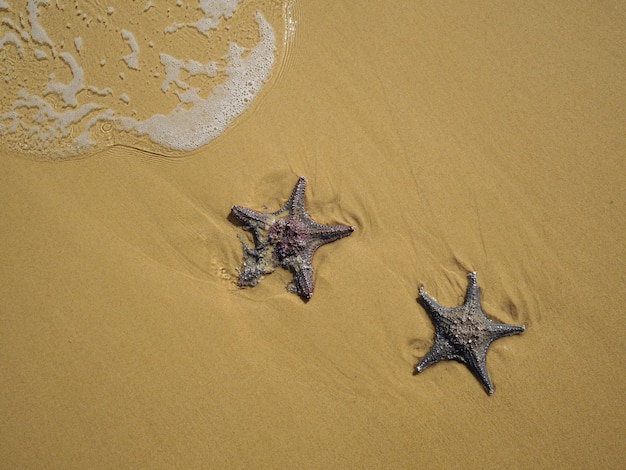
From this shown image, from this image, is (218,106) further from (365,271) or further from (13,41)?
(13,41)

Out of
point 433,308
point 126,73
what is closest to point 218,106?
point 126,73

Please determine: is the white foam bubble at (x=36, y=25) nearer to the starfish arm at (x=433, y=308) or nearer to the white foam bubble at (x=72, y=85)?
the white foam bubble at (x=72, y=85)

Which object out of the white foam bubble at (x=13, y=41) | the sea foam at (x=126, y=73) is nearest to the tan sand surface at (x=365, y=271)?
the sea foam at (x=126, y=73)

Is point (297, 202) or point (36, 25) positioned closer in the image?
point (297, 202)

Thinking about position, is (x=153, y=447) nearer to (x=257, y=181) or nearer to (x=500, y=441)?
(x=257, y=181)

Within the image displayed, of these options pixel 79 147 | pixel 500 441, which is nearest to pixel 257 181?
pixel 79 147

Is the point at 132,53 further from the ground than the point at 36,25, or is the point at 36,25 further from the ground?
the point at 132,53

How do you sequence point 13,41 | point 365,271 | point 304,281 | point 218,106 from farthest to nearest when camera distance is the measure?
point 13,41 < point 218,106 < point 365,271 < point 304,281

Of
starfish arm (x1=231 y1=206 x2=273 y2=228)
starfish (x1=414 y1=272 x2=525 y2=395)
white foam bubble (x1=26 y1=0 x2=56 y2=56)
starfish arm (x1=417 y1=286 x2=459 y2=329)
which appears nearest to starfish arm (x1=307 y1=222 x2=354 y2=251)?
starfish arm (x1=231 y1=206 x2=273 y2=228)

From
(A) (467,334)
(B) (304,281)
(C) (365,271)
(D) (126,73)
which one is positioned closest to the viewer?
(A) (467,334)
